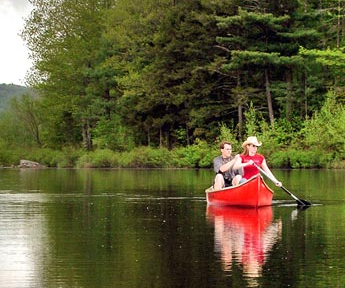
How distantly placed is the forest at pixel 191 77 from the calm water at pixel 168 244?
31.2 m

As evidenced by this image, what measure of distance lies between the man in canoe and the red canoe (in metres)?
0.35

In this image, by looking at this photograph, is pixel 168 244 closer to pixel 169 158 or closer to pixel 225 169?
pixel 225 169

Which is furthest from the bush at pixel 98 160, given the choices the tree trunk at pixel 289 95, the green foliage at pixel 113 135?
the tree trunk at pixel 289 95

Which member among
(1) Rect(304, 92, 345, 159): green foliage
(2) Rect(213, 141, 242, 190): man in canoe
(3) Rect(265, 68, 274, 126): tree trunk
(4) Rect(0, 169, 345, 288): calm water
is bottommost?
(4) Rect(0, 169, 345, 288): calm water

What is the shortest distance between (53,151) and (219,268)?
66.0 metres

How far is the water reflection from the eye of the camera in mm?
12663

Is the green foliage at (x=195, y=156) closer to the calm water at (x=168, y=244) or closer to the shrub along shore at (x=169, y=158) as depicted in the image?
the shrub along shore at (x=169, y=158)

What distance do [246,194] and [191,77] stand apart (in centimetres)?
4102

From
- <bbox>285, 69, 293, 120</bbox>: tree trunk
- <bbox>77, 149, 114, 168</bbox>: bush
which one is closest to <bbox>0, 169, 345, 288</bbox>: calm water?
<bbox>285, 69, 293, 120</bbox>: tree trunk

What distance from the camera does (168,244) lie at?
592 inches

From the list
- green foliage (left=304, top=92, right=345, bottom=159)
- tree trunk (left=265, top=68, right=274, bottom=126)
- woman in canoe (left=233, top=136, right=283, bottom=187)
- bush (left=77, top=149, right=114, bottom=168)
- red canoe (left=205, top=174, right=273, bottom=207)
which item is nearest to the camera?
red canoe (left=205, top=174, right=273, bottom=207)

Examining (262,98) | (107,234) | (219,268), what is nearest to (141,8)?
(262,98)

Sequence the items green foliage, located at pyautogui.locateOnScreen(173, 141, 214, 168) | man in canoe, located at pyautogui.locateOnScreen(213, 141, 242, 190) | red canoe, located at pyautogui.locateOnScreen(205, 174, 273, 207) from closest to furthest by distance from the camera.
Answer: red canoe, located at pyautogui.locateOnScreen(205, 174, 273, 207)
man in canoe, located at pyautogui.locateOnScreen(213, 141, 242, 190)
green foliage, located at pyautogui.locateOnScreen(173, 141, 214, 168)

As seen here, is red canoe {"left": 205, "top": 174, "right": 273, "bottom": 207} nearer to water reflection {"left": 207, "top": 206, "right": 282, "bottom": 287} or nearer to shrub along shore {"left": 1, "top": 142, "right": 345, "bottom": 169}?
water reflection {"left": 207, "top": 206, "right": 282, "bottom": 287}
